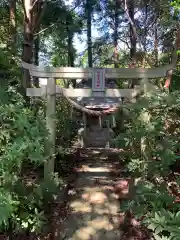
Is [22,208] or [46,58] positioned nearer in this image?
[22,208]

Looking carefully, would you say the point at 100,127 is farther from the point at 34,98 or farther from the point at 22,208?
the point at 22,208

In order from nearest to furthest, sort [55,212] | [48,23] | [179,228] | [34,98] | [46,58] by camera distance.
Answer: [179,228], [55,212], [34,98], [48,23], [46,58]

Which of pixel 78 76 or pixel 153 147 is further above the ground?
pixel 78 76

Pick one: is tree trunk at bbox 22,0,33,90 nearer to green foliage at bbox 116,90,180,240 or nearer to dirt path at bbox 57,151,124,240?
dirt path at bbox 57,151,124,240

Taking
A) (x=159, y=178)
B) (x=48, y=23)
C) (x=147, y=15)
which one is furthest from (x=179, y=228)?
(x=48, y=23)

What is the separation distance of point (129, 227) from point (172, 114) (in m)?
1.48

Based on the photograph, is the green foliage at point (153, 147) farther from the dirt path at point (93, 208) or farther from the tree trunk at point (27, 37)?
the tree trunk at point (27, 37)

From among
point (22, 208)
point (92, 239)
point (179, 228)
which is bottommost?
point (92, 239)

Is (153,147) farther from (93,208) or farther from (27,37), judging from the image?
(27,37)

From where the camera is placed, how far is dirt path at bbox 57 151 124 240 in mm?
3180

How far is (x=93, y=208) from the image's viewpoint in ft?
12.1

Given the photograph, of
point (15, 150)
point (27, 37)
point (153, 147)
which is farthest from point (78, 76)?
point (15, 150)

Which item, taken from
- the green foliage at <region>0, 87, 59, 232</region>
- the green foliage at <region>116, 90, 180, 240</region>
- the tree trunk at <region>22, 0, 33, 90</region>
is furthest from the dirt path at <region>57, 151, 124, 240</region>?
the tree trunk at <region>22, 0, 33, 90</region>

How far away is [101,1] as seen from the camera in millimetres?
9258
